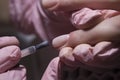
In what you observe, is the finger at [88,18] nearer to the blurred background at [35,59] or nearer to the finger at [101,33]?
the finger at [101,33]

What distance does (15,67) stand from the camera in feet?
1.34

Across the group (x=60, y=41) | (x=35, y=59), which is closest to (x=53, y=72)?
(x=60, y=41)

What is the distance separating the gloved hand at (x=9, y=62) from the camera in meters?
0.39

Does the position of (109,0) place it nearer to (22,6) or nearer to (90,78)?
(90,78)

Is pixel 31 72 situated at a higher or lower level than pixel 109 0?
lower

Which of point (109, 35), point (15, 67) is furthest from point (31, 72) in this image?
point (109, 35)

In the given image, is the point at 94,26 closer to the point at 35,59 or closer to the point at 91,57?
the point at 91,57

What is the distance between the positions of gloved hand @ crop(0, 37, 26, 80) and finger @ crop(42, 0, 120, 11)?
7cm

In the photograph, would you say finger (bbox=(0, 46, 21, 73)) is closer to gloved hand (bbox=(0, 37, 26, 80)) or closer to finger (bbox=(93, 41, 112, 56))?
gloved hand (bbox=(0, 37, 26, 80))

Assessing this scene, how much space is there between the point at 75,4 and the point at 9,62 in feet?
0.38

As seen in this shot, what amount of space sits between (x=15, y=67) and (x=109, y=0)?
155 mm

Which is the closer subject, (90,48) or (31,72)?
(90,48)

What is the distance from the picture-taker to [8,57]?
39cm

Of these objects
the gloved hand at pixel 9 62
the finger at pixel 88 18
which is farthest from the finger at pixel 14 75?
the finger at pixel 88 18
